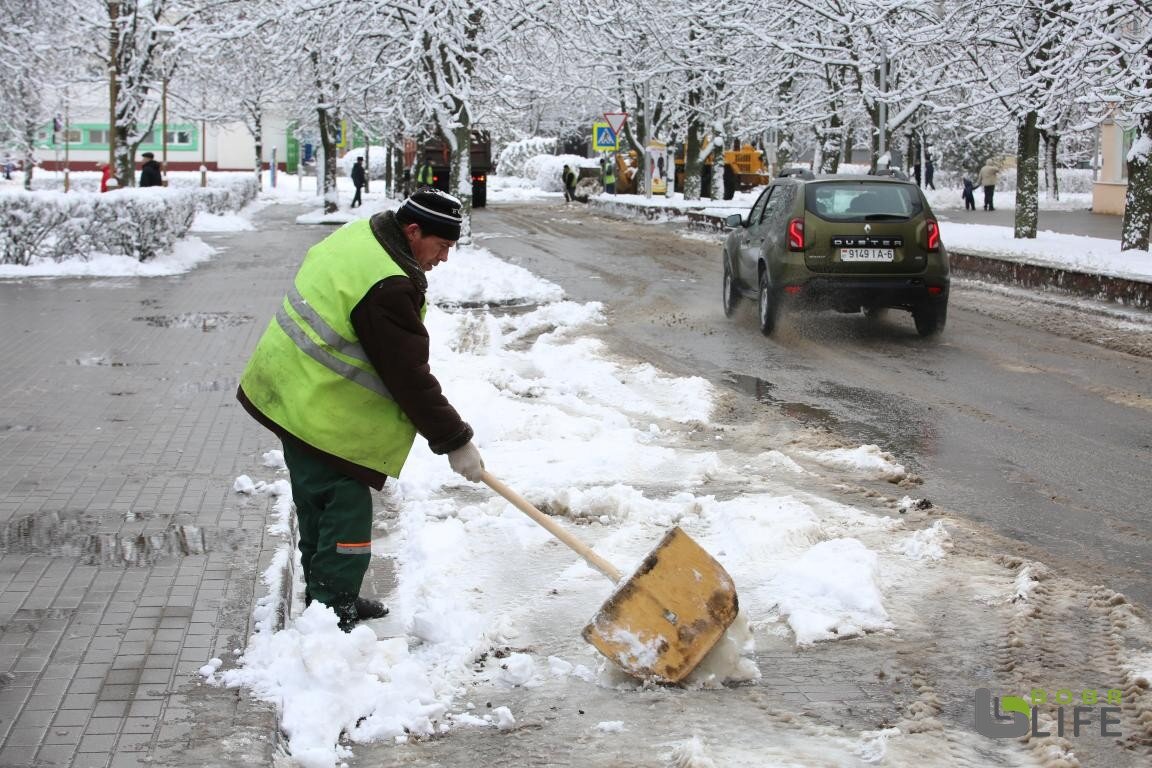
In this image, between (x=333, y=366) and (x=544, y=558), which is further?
(x=544, y=558)

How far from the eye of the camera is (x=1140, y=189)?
802 inches

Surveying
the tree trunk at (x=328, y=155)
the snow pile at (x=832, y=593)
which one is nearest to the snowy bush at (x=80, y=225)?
the tree trunk at (x=328, y=155)

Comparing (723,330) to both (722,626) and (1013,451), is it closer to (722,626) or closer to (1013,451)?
(1013,451)

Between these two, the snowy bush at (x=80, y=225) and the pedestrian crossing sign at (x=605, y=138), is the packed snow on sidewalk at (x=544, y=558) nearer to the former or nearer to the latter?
the snowy bush at (x=80, y=225)

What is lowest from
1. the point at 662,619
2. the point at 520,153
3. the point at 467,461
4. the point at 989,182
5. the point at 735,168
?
the point at 662,619

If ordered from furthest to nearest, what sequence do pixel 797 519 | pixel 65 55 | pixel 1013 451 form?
pixel 65 55 → pixel 1013 451 → pixel 797 519

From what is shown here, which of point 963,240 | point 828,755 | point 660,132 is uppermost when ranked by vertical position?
point 660,132

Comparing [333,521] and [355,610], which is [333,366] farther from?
[355,610]

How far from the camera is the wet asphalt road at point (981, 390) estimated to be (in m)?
6.71

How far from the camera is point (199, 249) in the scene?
24.2 meters

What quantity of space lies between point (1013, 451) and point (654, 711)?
465 cm

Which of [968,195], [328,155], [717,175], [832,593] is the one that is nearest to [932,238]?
[832,593]

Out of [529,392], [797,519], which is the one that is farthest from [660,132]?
[797,519]

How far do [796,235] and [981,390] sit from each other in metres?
3.33
